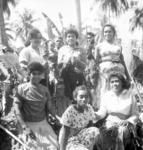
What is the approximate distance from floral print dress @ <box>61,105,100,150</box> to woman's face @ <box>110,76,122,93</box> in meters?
0.55

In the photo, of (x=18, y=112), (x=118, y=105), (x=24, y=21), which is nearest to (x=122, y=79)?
(x=118, y=105)

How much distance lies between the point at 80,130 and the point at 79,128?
0.03 metres

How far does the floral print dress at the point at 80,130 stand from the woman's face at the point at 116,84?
549 mm

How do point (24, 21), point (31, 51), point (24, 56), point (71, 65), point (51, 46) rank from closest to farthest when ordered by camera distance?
point (24, 56) < point (31, 51) < point (71, 65) < point (51, 46) < point (24, 21)

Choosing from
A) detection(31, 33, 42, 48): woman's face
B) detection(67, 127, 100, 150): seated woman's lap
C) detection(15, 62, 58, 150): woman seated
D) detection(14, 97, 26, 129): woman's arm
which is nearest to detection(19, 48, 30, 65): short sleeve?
detection(31, 33, 42, 48): woman's face

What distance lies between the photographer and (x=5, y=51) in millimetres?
6020

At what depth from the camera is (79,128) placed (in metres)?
4.14

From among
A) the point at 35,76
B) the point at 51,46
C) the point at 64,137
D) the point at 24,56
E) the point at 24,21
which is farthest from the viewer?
the point at 24,21

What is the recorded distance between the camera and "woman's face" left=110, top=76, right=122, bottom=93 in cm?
449

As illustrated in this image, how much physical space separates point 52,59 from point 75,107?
7.31 ft

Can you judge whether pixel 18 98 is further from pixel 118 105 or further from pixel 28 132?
pixel 118 105

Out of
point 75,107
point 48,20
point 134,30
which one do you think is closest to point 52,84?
point 75,107

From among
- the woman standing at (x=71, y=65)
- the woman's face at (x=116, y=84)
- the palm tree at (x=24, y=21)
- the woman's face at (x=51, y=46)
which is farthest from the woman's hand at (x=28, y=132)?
the palm tree at (x=24, y=21)

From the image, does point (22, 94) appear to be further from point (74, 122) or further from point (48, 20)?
point (48, 20)
